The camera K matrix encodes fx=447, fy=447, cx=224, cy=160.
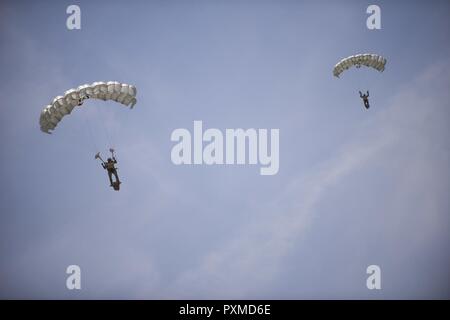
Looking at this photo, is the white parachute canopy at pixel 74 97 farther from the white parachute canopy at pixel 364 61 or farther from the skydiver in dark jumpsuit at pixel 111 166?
the white parachute canopy at pixel 364 61

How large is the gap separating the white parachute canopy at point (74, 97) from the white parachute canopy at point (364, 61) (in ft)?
18.7

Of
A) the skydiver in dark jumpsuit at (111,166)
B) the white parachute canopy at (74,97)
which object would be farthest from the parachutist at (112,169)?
the white parachute canopy at (74,97)

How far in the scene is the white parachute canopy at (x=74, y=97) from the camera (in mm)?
9523

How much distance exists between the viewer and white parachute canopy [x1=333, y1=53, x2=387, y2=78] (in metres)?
11.7

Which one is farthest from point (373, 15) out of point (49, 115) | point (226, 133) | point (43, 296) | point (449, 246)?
point (43, 296)

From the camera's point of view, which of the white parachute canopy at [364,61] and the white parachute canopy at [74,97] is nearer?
the white parachute canopy at [74,97]

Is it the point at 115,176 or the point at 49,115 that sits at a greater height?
the point at 49,115

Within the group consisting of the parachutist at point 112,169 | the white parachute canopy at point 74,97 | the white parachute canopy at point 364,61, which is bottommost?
the parachutist at point 112,169

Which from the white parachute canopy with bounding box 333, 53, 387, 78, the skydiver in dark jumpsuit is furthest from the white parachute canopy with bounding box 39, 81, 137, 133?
the white parachute canopy with bounding box 333, 53, 387, 78

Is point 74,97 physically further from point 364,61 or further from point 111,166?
point 364,61
